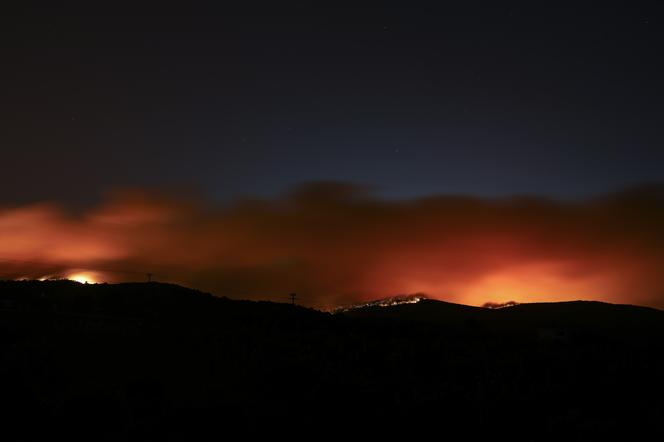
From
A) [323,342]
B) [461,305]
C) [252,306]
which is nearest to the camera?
[323,342]

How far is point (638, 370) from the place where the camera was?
4022 cm

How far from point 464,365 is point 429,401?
10.9 meters

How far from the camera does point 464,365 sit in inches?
1547

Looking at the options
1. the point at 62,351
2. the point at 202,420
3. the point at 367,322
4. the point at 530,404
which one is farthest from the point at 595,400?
Answer: the point at 367,322

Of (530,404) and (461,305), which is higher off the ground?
(461,305)

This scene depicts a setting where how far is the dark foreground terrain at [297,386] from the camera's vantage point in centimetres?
2528

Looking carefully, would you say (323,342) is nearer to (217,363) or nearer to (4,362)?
(217,363)

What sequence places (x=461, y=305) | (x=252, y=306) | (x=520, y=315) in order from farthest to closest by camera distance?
(x=461, y=305) < (x=520, y=315) < (x=252, y=306)

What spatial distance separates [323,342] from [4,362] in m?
22.5

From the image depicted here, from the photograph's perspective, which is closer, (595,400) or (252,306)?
(595,400)

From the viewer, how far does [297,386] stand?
31.5 metres

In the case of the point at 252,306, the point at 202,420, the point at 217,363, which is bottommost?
the point at 202,420

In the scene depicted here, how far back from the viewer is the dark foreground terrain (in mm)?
25281

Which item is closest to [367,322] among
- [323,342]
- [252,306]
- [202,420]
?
[252,306]
